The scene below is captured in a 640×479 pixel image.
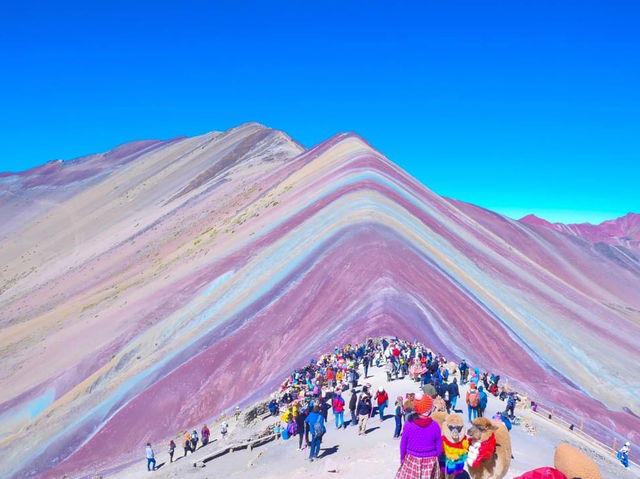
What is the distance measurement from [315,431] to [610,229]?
16961cm

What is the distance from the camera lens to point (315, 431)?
11.2 metres

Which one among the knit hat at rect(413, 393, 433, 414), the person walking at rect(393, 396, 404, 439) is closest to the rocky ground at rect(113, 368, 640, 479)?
the person walking at rect(393, 396, 404, 439)

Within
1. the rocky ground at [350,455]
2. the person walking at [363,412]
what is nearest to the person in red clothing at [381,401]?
the rocky ground at [350,455]

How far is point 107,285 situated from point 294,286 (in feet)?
110

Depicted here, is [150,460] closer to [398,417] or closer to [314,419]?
[314,419]

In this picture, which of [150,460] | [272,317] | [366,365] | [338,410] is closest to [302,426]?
[338,410]

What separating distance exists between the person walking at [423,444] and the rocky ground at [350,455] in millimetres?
3411

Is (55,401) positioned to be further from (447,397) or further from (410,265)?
(447,397)

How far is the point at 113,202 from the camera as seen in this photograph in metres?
105

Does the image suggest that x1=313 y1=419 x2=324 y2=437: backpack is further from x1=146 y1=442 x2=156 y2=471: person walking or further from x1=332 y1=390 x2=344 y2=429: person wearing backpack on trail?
x1=146 y1=442 x2=156 y2=471: person walking

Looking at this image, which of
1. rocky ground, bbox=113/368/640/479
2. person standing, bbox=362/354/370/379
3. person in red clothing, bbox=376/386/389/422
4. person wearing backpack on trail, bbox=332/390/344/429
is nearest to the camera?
rocky ground, bbox=113/368/640/479

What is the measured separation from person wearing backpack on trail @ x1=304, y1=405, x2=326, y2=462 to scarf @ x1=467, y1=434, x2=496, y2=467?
230 inches

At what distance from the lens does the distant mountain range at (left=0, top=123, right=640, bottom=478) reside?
24.8 metres

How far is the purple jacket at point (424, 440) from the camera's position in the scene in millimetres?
6199
